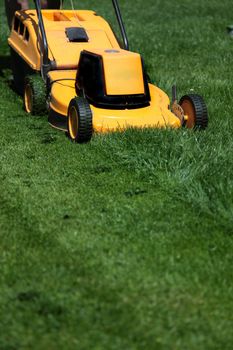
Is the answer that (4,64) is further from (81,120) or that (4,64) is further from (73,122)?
(81,120)

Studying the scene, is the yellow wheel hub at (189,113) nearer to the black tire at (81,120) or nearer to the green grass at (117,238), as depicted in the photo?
the green grass at (117,238)

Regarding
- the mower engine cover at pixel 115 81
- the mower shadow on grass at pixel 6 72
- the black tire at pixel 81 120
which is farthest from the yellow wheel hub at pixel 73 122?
the mower shadow on grass at pixel 6 72

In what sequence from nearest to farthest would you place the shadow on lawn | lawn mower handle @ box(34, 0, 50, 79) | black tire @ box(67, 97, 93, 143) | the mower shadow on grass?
black tire @ box(67, 97, 93, 143), lawn mower handle @ box(34, 0, 50, 79), the mower shadow on grass, the shadow on lawn

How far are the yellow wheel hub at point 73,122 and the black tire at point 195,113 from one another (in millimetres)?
1055

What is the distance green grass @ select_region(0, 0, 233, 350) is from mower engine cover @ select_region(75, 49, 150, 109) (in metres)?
0.43

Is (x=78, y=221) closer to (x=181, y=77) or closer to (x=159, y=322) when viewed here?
(x=159, y=322)

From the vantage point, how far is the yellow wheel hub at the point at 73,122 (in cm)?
580

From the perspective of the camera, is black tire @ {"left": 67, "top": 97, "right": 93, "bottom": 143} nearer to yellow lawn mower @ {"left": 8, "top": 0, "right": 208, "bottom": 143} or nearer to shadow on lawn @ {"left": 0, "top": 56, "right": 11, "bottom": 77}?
yellow lawn mower @ {"left": 8, "top": 0, "right": 208, "bottom": 143}

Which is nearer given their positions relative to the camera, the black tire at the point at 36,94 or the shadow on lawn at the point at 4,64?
the black tire at the point at 36,94

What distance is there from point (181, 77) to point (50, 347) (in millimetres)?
5830

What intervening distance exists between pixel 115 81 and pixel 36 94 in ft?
3.48

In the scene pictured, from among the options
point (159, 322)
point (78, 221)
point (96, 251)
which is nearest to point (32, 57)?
point (78, 221)

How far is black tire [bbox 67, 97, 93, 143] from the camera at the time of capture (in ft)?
18.4

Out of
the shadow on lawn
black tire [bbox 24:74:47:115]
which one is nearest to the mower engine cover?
black tire [bbox 24:74:47:115]
